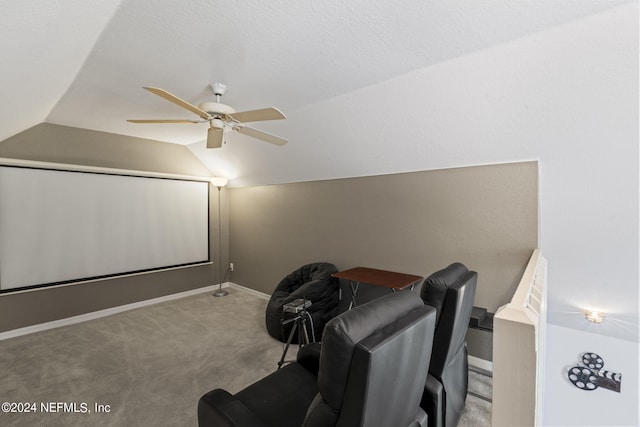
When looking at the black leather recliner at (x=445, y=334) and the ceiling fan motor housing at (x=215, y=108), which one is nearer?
the black leather recliner at (x=445, y=334)

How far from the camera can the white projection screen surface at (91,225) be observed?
130 inches

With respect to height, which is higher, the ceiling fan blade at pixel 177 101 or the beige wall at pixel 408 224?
the ceiling fan blade at pixel 177 101

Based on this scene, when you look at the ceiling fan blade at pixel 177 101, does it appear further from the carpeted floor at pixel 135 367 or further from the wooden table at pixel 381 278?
the carpeted floor at pixel 135 367

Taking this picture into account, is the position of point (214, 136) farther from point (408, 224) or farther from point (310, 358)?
point (408, 224)

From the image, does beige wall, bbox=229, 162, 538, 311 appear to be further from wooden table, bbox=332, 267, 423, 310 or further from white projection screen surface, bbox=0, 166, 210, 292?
white projection screen surface, bbox=0, 166, 210, 292

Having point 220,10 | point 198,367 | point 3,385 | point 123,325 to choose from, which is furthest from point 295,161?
point 3,385

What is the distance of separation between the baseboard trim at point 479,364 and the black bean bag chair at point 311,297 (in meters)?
1.59

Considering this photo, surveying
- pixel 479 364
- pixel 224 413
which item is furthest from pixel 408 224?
pixel 224 413

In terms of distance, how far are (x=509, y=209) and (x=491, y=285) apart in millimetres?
745

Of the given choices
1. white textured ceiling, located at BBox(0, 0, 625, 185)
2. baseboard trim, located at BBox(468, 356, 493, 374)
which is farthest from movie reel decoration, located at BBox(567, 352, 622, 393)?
white textured ceiling, located at BBox(0, 0, 625, 185)

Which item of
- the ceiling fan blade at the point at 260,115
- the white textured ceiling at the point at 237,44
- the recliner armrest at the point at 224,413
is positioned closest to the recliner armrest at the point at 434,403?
the recliner armrest at the point at 224,413

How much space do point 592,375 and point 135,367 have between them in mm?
4167

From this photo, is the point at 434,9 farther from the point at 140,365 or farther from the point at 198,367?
the point at 140,365

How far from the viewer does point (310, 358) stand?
1.90 meters
